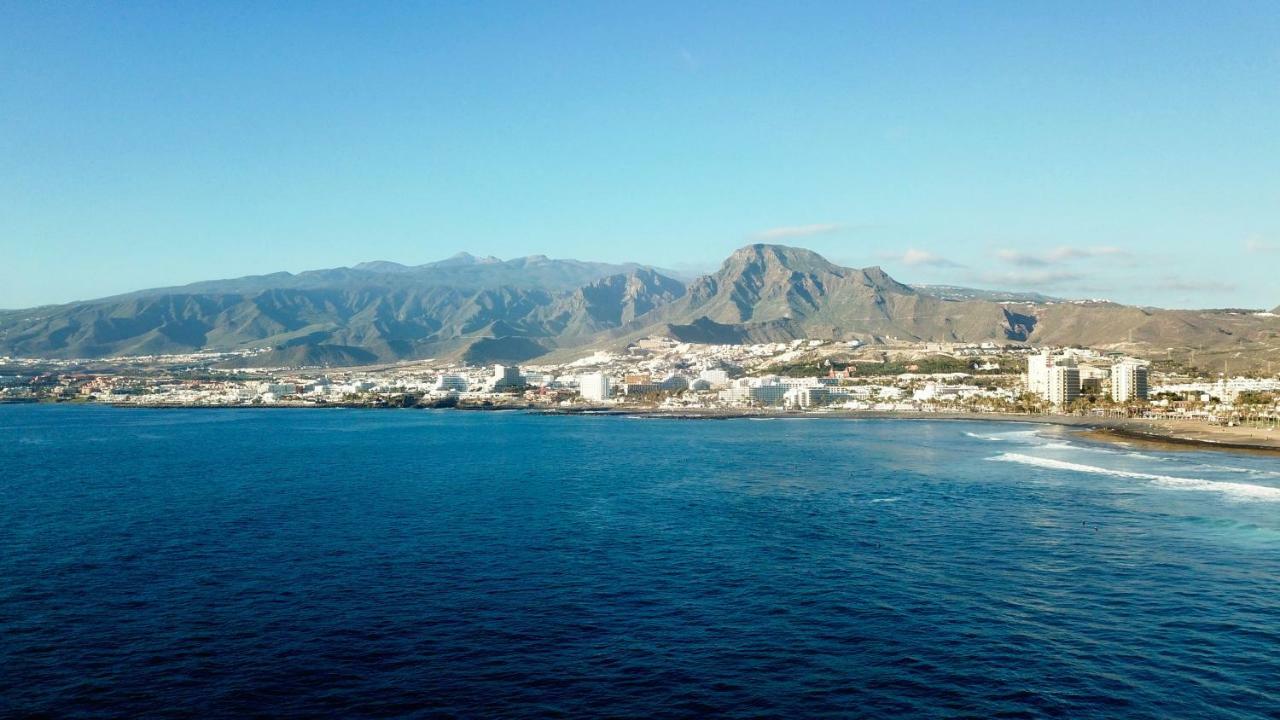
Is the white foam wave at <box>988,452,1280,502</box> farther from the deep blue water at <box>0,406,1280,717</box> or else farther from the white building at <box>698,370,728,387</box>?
the white building at <box>698,370,728,387</box>

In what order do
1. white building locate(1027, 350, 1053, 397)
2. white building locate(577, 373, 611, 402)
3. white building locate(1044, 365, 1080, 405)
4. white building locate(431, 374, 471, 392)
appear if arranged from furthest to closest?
white building locate(431, 374, 471, 392) → white building locate(577, 373, 611, 402) → white building locate(1027, 350, 1053, 397) → white building locate(1044, 365, 1080, 405)

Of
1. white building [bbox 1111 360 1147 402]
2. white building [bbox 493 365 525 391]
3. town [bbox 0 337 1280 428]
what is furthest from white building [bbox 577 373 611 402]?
white building [bbox 1111 360 1147 402]

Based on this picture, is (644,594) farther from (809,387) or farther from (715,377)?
(715,377)

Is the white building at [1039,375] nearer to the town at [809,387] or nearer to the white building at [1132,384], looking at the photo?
the town at [809,387]

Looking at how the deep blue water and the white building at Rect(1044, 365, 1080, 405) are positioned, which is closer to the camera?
the deep blue water

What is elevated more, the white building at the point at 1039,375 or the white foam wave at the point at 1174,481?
the white building at the point at 1039,375

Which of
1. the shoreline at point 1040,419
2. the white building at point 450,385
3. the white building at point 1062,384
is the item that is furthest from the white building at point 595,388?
the white building at point 1062,384
